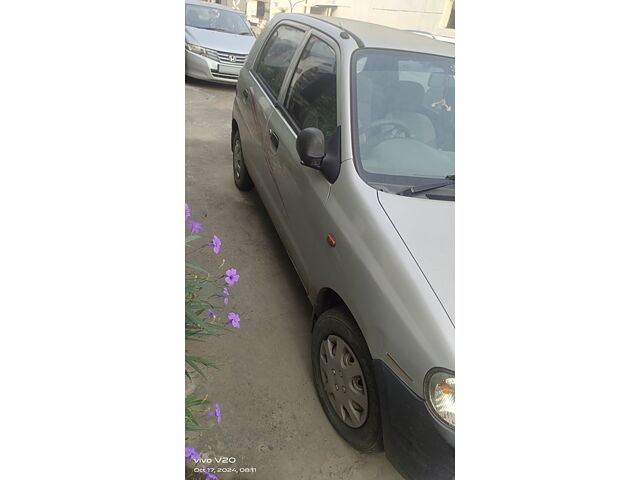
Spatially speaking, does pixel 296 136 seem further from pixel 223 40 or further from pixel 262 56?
pixel 262 56

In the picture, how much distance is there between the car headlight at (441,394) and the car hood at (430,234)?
0.50 ft

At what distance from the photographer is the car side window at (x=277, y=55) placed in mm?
2455

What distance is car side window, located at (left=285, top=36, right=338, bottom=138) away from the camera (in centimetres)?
191

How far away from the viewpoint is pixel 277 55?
8.66 ft

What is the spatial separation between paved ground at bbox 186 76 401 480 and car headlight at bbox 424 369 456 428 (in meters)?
0.45

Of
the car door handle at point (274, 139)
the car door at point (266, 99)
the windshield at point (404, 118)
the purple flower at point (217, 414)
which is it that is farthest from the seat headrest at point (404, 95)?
the purple flower at point (217, 414)

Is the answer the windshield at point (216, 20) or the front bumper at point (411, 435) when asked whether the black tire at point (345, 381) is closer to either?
the front bumper at point (411, 435)

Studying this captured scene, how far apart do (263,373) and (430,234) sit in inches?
34.9

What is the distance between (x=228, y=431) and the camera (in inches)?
57.6

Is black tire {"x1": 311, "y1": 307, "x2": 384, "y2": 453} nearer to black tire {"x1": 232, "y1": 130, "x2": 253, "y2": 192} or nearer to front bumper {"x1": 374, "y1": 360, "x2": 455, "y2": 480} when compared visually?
front bumper {"x1": 374, "y1": 360, "x2": 455, "y2": 480}
